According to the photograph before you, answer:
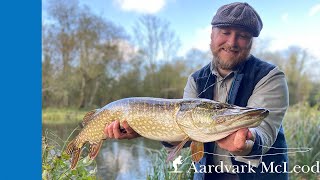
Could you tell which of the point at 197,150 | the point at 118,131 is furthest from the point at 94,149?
the point at 197,150

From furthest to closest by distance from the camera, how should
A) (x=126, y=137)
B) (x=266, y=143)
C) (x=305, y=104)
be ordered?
(x=305, y=104) < (x=126, y=137) < (x=266, y=143)

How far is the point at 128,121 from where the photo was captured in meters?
2.01

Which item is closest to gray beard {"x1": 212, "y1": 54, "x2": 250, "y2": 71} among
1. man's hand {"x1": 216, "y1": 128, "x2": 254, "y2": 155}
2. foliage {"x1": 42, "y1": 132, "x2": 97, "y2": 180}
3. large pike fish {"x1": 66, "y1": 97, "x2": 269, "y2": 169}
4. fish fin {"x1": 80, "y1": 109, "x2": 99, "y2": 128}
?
large pike fish {"x1": 66, "y1": 97, "x2": 269, "y2": 169}

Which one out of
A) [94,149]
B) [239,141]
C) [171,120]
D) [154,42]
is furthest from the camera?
[154,42]

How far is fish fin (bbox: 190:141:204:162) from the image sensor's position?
6.16 feet

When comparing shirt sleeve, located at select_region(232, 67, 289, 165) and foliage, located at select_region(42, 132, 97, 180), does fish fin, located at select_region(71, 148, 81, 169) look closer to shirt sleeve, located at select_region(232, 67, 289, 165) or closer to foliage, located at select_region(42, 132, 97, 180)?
foliage, located at select_region(42, 132, 97, 180)

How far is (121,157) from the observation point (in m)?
2.38

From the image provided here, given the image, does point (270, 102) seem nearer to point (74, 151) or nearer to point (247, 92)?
point (247, 92)

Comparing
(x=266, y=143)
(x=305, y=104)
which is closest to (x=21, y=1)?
(x=266, y=143)

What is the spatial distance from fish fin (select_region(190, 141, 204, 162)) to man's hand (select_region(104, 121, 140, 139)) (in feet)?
1.04

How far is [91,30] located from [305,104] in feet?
4.59

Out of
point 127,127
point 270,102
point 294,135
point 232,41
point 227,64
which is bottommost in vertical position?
point 294,135

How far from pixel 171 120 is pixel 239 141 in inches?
14.6

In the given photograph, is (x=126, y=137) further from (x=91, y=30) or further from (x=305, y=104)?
(x=305, y=104)
